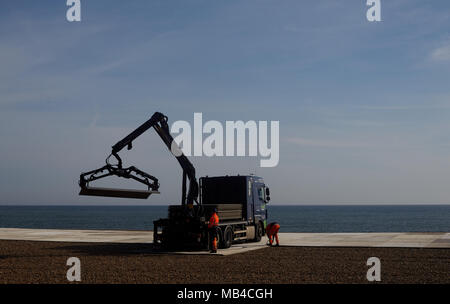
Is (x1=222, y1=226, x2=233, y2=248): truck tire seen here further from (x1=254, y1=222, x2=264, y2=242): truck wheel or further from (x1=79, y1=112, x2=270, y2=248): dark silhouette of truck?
(x1=254, y1=222, x2=264, y2=242): truck wheel

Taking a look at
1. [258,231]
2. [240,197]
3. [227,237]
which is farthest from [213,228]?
[258,231]

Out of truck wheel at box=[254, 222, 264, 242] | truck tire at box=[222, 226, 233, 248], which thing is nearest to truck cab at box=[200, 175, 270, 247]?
truck wheel at box=[254, 222, 264, 242]

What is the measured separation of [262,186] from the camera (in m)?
26.2

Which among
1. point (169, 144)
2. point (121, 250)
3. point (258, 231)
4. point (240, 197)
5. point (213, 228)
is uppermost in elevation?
point (169, 144)

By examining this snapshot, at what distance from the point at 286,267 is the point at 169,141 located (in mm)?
10960

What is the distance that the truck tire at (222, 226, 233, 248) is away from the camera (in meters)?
21.5

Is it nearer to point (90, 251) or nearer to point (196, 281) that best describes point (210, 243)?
point (90, 251)

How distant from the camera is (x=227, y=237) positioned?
21859mm

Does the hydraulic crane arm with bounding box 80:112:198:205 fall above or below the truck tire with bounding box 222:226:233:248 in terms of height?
above

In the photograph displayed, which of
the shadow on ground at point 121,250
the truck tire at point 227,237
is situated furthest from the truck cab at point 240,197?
the shadow on ground at point 121,250

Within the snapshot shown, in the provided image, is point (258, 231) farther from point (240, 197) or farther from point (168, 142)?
point (168, 142)

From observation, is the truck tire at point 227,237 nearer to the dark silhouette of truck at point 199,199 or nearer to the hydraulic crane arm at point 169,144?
the dark silhouette of truck at point 199,199
